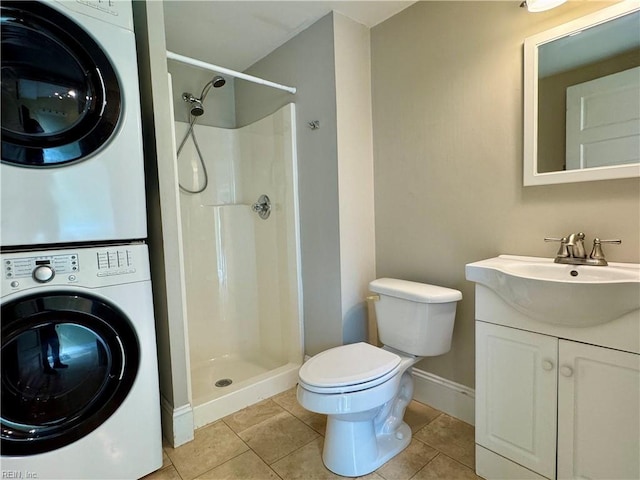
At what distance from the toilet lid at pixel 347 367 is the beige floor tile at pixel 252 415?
0.55 m

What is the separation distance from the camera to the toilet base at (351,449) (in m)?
Result: 1.33

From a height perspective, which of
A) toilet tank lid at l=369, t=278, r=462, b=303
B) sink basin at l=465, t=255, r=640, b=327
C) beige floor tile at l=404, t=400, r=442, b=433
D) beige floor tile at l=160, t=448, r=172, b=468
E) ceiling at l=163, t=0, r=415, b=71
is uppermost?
ceiling at l=163, t=0, r=415, b=71

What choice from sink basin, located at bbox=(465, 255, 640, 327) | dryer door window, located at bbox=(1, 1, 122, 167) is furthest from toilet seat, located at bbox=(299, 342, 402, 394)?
dryer door window, located at bbox=(1, 1, 122, 167)

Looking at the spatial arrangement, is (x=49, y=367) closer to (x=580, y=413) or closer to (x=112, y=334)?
(x=112, y=334)

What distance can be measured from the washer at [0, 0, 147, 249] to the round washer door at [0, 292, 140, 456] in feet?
0.78

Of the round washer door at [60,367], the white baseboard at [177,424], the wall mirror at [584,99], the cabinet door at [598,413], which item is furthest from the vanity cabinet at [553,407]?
the round washer door at [60,367]

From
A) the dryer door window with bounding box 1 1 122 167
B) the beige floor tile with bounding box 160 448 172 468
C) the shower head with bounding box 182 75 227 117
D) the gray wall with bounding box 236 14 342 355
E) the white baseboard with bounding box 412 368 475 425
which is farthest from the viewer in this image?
the shower head with bounding box 182 75 227 117

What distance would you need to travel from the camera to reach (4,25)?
1.01 metres

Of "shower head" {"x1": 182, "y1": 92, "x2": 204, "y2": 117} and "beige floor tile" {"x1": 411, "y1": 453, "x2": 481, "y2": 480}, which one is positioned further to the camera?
"shower head" {"x1": 182, "y1": 92, "x2": 204, "y2": 117}

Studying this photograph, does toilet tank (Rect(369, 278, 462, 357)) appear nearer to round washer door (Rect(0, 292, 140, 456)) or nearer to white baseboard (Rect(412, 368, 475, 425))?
white baseboard (Rect(412, 368, 475, 425))

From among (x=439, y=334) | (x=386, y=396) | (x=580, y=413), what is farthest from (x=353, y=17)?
(x=580, y=413)

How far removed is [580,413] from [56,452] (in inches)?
67.2

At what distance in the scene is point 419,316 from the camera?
4.97ft

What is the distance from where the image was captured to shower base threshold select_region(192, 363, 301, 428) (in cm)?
166
